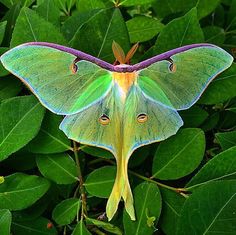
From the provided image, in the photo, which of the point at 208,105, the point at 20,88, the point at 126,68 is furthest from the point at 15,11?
the point at 208,105

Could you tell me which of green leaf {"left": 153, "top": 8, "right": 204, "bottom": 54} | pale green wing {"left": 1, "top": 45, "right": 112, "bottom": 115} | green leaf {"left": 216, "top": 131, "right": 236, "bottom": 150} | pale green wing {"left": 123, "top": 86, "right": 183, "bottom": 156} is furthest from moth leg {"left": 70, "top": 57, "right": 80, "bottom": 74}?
green leaf {"left": 216, "top": 131, "right": 236, "bottom": 150}

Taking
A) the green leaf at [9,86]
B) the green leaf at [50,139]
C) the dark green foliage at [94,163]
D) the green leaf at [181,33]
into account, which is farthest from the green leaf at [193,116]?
the green leaf at [9,86]

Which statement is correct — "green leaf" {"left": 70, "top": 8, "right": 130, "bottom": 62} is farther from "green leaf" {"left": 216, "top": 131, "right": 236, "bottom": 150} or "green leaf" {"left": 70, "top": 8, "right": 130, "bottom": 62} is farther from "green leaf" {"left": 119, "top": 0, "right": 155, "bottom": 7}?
"green leaf" {"left": 216, "top": 131, "right": 236, "bottom": 150}

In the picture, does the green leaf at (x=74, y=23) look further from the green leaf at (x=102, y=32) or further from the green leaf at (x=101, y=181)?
the green leaf at (x=101, y=181)

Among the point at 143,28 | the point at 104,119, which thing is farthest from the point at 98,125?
the point at 143,28

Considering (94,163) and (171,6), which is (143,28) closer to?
(171,6)
